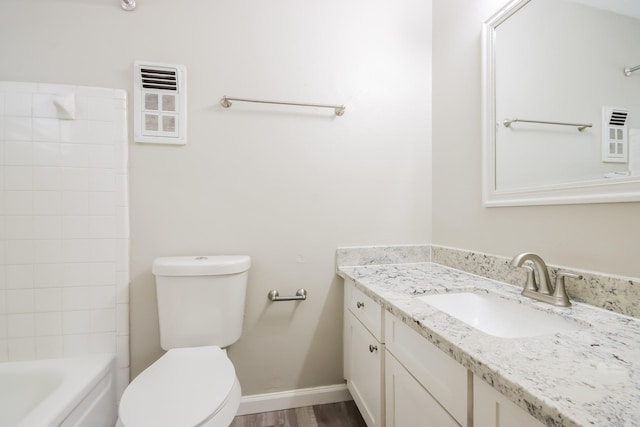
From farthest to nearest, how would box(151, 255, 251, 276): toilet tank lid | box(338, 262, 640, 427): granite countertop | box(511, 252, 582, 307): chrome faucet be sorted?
box(151, 255, 251, 276): toilet tank lid, box(511, 252, 582, 307): chrome faucet, box(338, 262, 640, 427): granite countertop

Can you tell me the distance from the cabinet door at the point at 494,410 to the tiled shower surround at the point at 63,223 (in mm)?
1434

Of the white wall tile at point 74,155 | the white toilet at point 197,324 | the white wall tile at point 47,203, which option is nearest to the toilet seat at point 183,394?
the white toilet at point 197,324

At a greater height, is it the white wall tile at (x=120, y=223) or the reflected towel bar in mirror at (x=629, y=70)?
the reflected towel bar in mirror at (x=629, y=70)

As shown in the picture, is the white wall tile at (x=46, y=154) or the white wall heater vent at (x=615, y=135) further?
the white wall tile at (x=46, y=154)

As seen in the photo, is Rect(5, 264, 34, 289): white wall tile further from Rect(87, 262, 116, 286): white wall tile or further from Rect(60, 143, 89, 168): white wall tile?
Rect(60, 143, 89, 168): white wall tile

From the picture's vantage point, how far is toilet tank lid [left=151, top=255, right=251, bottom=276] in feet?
3.88

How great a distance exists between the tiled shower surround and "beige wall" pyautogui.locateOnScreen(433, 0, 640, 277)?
161 cm

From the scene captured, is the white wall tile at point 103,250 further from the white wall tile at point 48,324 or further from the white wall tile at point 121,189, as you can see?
the white wall tile at point 48,324

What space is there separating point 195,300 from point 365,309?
2.44ft

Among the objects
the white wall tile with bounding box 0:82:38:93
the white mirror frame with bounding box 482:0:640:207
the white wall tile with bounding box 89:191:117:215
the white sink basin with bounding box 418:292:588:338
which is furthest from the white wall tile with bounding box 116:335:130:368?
the white mirror frame with bounding box 482:0:640:207

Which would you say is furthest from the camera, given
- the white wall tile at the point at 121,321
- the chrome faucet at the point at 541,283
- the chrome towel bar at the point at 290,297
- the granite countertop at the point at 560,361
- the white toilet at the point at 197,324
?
the chrome towel bar at the point at 290,297

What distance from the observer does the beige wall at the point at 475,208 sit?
787mm

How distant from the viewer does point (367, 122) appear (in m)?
1.52

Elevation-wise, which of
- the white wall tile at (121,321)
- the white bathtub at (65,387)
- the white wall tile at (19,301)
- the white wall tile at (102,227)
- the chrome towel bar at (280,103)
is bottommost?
the white bathtub at (65,387)
